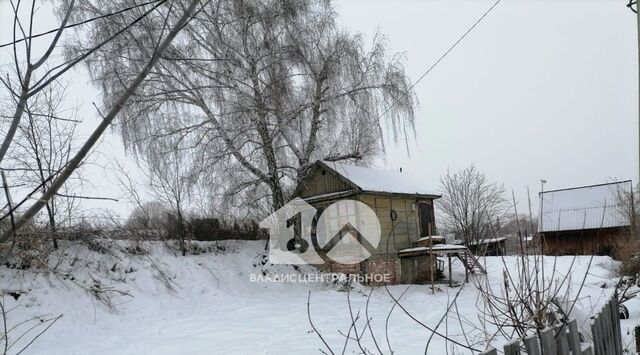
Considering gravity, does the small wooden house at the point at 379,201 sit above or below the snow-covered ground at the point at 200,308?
above

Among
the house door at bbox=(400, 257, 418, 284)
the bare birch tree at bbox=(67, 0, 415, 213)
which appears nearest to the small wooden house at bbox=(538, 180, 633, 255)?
the house door at bbox=(400, 257, 418, 284)

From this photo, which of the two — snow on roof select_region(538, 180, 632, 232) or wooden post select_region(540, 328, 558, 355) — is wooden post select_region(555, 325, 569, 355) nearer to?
wooden post select_region(540, 328, 558, 355)

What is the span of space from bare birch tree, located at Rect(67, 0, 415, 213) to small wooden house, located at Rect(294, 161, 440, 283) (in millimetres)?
775

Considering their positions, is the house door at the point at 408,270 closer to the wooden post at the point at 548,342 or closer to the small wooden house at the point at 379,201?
the small wooden house at the point at 379,201

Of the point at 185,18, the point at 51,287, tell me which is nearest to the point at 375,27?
the point at 51,287

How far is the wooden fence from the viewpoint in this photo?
152 centimetres

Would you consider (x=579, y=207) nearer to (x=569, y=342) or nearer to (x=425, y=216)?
(x=425, y=216)

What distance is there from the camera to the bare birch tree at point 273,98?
1185 centimetres

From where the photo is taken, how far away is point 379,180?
1424 centimetres

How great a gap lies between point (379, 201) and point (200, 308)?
20.6ft

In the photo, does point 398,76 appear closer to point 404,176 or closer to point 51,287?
point 404,176

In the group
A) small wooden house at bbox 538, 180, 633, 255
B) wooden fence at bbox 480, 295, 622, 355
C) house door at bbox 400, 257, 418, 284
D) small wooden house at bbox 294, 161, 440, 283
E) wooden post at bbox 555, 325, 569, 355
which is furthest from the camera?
small wooden house at bbox 538, 180, 633, 255

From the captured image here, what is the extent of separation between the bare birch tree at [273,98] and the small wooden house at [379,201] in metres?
0.77

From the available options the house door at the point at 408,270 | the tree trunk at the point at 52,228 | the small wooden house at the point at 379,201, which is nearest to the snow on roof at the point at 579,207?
the small wooden house at the point at 379,201
